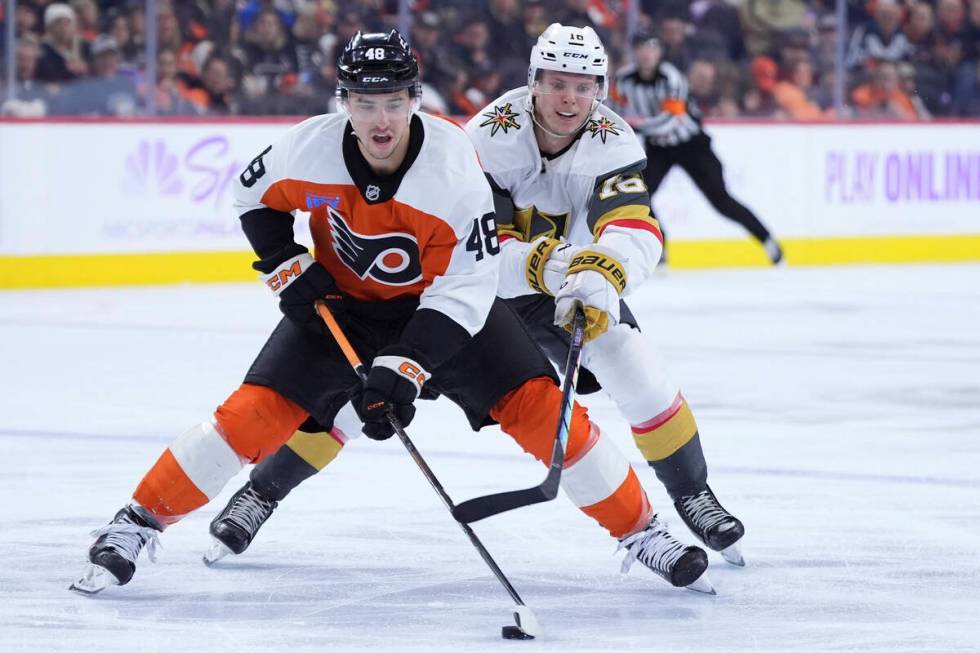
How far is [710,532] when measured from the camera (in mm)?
3348

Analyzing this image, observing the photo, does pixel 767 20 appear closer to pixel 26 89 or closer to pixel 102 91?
pixel 102 91

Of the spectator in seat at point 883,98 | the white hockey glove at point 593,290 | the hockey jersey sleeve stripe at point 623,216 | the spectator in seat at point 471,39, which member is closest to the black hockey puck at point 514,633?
the white hockey glove at point 593,290

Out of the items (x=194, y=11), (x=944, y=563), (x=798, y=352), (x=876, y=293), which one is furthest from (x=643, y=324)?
(x=944, y=563)

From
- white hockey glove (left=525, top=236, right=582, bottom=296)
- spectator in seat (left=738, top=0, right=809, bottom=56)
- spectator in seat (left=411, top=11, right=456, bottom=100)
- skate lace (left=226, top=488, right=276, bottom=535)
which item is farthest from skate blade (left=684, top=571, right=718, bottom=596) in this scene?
spectator in seat (left=738, top=0, right=809, bottom=56)

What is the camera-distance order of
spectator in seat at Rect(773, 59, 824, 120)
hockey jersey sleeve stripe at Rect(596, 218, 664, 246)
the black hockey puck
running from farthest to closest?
spectator in seat at Rect(773, 59, 824, 120) < hockey jersey sleeve stripe at Rect(596, 218, 664, 246) < the black hockey puck

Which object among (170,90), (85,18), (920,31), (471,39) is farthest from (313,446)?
(920,31)

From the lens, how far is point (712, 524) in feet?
11.0

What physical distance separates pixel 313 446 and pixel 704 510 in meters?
0.73

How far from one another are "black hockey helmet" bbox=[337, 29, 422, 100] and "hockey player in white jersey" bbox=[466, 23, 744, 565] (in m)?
0.44

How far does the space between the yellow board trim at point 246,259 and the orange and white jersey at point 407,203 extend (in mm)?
5490

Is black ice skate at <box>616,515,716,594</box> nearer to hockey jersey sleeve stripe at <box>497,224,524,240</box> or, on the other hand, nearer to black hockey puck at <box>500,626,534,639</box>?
black hockey puck at <box>500,626,534,639</box>

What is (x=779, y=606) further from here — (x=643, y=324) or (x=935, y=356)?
(x=643, y=324)

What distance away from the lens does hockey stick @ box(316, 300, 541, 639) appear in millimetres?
2814

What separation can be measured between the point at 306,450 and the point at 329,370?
0.36 metres
